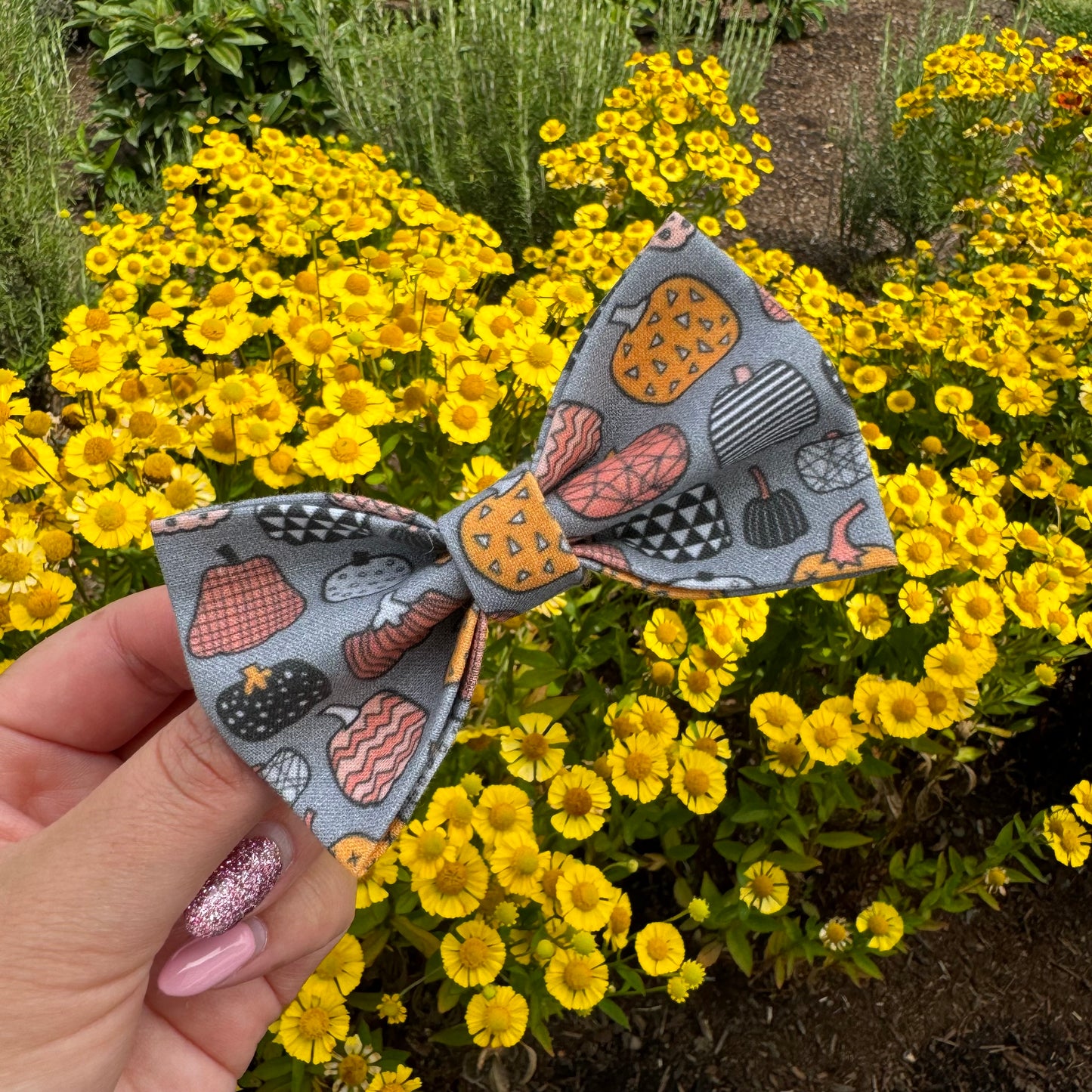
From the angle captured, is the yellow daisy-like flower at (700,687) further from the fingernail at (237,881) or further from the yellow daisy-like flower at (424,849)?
the fingernail at (237,881)

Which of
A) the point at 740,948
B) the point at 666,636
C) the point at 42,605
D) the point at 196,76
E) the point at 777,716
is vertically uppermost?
the point at 196,76

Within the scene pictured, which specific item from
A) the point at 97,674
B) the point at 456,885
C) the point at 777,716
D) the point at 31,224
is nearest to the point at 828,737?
the point at 777,716

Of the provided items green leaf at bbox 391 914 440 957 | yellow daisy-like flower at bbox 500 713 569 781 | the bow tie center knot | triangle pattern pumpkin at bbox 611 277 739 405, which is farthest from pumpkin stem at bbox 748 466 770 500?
green leaf at bbox 391 914 440 957

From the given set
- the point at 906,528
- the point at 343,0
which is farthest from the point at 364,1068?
the point at 343,0

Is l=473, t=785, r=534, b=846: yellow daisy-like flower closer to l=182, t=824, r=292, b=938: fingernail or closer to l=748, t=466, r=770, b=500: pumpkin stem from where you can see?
l=182, t=824, r=292, b=938: fingernail

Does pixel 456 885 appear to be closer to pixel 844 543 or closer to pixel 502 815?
pixel 502 815

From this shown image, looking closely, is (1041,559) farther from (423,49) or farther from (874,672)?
(423,49)
